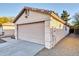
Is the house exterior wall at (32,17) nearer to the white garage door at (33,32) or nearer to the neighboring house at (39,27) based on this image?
the neighboring house at (39,27)

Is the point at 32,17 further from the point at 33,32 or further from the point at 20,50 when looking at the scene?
the point at 20,50

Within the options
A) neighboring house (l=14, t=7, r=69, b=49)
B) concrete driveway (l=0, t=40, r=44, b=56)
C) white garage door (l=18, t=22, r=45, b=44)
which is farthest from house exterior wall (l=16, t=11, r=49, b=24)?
concrete driveway (l=0, t=40, r=44, b=56)

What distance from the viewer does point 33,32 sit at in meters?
6.37

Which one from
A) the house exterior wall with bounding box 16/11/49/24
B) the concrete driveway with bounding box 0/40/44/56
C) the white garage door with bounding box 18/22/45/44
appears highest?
the house exterior wall with bounding box 16/11/49/24

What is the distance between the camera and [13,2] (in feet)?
14.9

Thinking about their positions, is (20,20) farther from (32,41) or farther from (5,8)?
(5,8)

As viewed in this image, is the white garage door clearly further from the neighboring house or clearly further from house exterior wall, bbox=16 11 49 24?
house exterior wall, bbox=16 11 49 24

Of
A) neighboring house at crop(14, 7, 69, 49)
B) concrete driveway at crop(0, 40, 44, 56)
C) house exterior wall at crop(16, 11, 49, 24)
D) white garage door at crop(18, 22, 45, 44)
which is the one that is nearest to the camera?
concrete driveway at crop(0, 40, 44, 56)

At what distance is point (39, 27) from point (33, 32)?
59 centimetres

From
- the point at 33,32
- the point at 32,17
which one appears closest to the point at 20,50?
the point at 33,32

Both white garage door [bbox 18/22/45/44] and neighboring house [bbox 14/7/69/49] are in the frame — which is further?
white garage door [bbox 18/22/45/44]

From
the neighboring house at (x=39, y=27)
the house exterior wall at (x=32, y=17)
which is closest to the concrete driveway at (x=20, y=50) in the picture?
the neighboring house at (x=39, y=27)

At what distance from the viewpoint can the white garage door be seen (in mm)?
5805

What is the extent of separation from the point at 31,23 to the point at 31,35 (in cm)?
69
